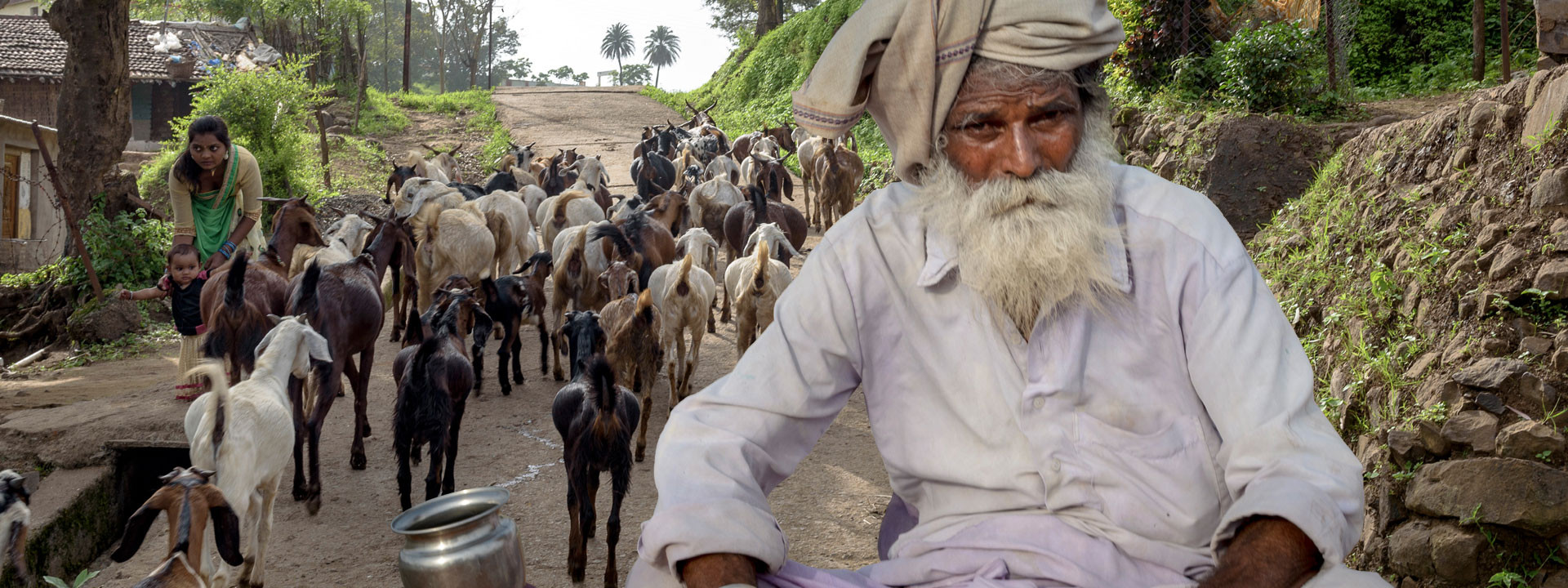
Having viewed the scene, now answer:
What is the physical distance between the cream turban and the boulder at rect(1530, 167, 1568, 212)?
143 inches

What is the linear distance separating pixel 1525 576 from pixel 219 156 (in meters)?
7.66

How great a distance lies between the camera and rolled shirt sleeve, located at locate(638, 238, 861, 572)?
1921mm

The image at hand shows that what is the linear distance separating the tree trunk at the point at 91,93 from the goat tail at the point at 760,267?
28.6 feet

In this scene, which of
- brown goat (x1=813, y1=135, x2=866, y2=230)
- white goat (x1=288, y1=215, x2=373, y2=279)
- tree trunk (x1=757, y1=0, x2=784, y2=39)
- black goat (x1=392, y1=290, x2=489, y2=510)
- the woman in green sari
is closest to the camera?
black goat (x1=392, y1=290, x2=489, y2=510)

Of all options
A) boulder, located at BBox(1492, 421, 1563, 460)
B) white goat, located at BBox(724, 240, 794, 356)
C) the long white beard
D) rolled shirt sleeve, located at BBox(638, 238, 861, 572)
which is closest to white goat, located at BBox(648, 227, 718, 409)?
white goat, located at BBox(724, 240, 794, 356)

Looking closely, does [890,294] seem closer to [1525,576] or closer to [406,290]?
[1525,576]

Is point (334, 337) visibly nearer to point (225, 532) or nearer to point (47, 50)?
point (225, 532)

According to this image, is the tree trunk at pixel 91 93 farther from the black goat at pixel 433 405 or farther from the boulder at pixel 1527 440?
the boulder at pixel 1527 440

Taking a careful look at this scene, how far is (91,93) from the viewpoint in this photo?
40.4 feet

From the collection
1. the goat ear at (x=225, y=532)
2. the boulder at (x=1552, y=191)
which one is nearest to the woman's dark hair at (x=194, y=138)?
the goat ear at (x=225, y=532)

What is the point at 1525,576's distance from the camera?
3896 mm

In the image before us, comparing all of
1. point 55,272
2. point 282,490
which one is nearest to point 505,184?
point 55,272

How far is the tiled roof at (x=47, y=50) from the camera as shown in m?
24.7

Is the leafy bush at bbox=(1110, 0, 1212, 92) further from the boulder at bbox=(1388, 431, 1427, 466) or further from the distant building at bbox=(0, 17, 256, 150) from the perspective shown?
the distant building at bbox=(0, 17, 256, 150)
